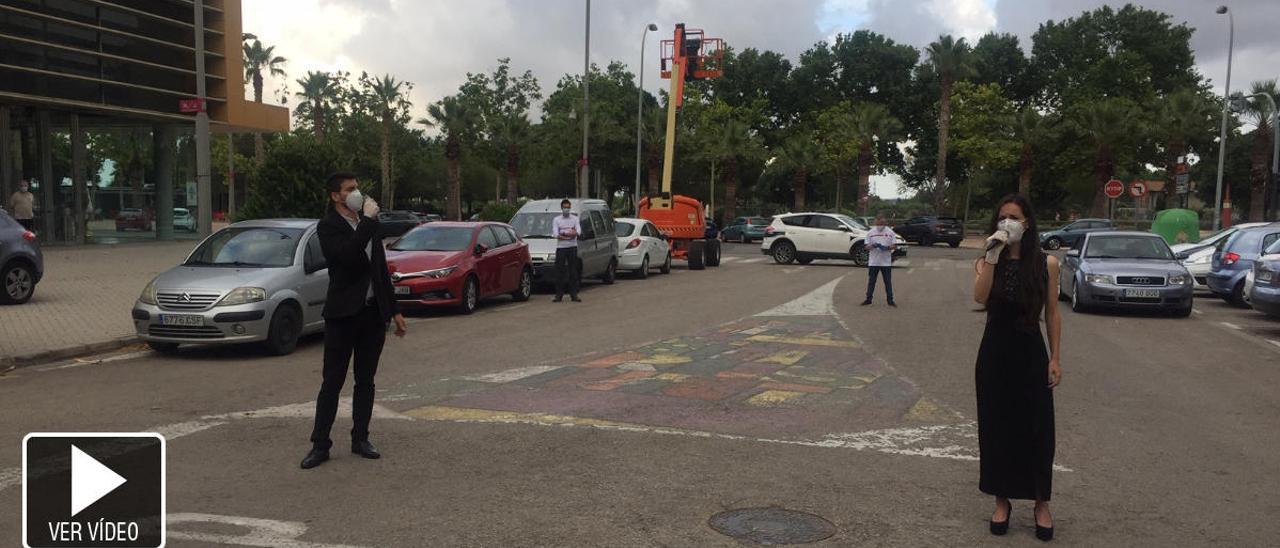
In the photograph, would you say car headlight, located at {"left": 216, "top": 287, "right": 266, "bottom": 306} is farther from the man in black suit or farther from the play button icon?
the play button icon

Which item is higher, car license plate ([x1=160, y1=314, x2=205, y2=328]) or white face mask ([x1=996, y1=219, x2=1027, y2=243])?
white face mask ([x1=996, y1=219, x2=1027, y2=243])

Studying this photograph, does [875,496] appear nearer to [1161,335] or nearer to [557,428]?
[557,428]

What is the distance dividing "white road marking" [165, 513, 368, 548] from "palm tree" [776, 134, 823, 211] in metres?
58.2

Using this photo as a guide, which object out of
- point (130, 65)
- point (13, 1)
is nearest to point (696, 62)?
point (130, 65)

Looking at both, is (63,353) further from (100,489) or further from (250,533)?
(100,489)

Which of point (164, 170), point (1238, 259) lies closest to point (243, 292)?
point (1238, 259)

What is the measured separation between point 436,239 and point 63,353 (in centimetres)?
631

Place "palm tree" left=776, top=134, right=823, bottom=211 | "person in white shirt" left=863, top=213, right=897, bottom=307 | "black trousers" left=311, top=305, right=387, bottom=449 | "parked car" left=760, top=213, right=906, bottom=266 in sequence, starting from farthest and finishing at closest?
"palm tree" left=776, top=134, right=823, bottom=211, "parked car" left=760, top=213, right=906, bottom=266, "person in white shirt" left=863, top=213, right=897, bottom=307, "black trousers" left=311, top=305, right=387, bottom=449

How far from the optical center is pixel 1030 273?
466 cm

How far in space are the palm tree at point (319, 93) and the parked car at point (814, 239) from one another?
4304 centimetres

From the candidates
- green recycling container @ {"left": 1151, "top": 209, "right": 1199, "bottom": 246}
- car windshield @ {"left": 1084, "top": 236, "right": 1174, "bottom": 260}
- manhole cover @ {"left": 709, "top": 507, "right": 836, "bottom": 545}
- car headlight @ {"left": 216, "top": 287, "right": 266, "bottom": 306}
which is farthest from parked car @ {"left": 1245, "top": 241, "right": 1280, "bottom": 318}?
green recycling container @ {"left": 1151, "top": 209, "right": 1199, "bottom": 246}

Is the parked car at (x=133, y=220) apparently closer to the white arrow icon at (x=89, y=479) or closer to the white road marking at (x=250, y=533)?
the white road marking at (x=250, y=533)

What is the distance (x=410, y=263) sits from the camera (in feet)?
49.0

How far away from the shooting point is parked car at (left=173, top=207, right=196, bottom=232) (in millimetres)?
35828
